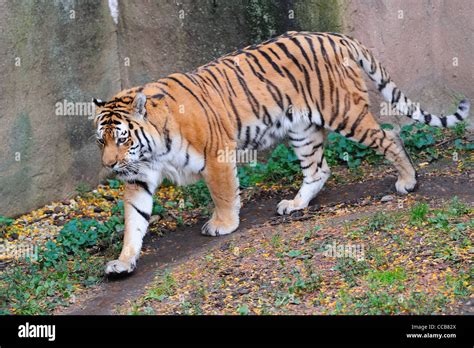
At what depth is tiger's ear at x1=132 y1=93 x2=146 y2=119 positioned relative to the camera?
22.9 feet

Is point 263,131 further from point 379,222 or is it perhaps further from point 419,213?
point 419,213

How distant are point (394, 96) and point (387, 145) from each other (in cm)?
45

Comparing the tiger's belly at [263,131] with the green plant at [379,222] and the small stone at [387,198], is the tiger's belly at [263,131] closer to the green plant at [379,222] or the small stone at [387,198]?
the small stone at [387,198]

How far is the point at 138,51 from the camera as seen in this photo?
8.95 metres

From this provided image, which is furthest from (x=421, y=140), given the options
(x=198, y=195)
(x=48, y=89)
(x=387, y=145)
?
(x=48, y=89)

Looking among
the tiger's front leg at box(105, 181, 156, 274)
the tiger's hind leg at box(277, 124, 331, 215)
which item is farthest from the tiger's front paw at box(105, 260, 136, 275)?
the tiger's hind leg at box(277, 124, 331, 215)

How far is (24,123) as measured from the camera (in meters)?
8.02

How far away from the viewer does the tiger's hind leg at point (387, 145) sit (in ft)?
25.0

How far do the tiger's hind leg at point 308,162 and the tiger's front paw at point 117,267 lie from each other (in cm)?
155

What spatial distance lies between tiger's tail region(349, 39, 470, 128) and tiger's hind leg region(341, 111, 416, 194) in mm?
306

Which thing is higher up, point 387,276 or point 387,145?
point 387,145

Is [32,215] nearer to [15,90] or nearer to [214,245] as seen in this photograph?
[15,90]

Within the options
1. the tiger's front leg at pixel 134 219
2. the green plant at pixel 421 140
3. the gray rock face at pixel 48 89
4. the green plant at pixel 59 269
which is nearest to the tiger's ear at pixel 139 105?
the tiger's front leg at pixel 134 219

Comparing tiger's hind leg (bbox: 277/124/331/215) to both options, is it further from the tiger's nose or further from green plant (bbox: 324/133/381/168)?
the tiger's nose
